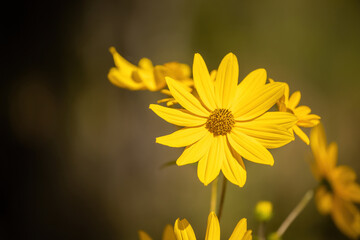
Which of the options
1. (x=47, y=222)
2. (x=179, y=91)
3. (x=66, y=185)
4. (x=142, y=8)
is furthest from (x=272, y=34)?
(x=179, y=91)

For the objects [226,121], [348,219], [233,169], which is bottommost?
[348,219]

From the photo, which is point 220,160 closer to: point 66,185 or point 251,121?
point 251,121

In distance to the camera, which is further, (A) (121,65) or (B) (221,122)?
(A) (121,65)

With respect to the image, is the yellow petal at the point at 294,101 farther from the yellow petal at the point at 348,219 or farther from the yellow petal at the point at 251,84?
the yellow petal at the point at 348,219

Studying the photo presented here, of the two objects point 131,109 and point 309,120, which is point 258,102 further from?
point 131,109

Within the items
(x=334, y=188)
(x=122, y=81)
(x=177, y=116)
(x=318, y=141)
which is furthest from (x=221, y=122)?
(x=334, y=188)
